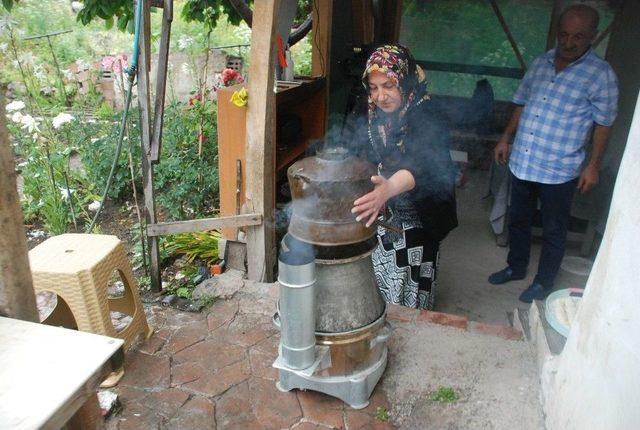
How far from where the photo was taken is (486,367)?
284 centimetres

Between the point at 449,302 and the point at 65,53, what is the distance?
9.90m

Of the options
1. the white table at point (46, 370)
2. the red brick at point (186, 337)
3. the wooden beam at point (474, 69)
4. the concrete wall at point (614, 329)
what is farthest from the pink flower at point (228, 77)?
the concrete wall at point (614, 329)

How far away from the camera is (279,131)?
4766mm

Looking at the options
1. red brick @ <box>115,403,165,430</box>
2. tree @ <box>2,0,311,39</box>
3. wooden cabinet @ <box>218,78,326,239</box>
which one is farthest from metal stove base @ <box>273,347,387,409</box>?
tree @ <box>2,0,311,39</box>

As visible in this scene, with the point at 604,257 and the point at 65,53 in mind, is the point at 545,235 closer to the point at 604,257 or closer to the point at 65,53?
the point at 604,257

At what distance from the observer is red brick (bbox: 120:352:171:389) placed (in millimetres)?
2818

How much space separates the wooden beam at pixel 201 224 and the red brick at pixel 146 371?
3.15 ft

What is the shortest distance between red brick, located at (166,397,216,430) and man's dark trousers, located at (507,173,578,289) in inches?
126

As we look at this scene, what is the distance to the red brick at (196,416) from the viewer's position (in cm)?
254

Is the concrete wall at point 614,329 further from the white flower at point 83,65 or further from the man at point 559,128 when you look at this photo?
the white flower at point 83,65

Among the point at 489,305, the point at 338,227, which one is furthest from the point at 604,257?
the point at 489,305

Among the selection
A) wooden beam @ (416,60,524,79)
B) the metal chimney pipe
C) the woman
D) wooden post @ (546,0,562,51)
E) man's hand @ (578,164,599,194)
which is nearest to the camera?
the metal chimney pipe

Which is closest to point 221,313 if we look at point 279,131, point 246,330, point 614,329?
point 246,330

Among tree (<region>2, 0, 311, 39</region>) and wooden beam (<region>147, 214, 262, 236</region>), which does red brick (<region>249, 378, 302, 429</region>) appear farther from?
tree (<region>2, 0, 311, 39</region>)
